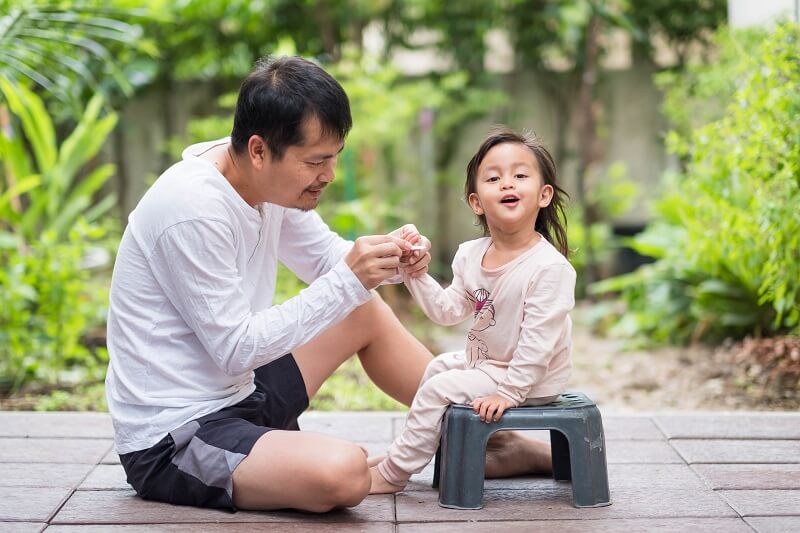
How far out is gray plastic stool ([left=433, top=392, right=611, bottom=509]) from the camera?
7.69 feet

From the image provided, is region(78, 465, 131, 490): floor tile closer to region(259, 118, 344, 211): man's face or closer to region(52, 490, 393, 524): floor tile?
region(52, 490, 393, 524): floor tile

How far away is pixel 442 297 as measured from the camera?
99.8 inches

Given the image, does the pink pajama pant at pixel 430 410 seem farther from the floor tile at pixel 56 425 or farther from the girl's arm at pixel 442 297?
the floor tile at pixel 56 425

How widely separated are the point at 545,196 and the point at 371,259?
500mm

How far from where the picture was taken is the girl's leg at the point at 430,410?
2420mm

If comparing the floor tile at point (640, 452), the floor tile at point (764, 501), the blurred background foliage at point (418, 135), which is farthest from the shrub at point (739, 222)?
the floor tile at point (764, 501)

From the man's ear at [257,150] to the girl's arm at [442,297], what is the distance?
0.48 metres

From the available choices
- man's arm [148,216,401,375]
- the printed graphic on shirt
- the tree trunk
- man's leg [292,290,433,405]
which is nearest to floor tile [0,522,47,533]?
man's arm [148,216,401,375]

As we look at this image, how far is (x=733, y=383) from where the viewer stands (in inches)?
169

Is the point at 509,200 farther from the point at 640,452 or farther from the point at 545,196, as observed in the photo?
the point at 640,452

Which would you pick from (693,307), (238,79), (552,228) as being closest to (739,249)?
(693,307)

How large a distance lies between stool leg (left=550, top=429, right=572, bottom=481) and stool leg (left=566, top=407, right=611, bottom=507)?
21 cm

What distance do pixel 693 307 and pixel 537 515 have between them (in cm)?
292

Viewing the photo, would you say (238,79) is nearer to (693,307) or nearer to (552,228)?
(693,307)
